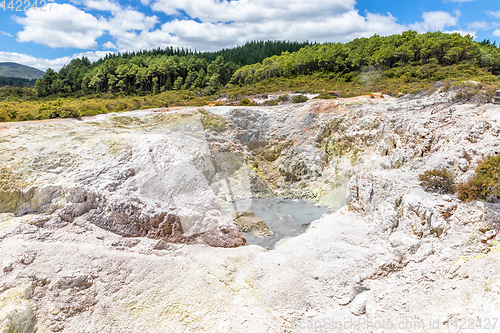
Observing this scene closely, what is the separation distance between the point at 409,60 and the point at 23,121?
57.1 m

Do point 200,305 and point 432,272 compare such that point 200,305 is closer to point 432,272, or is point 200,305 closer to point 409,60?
point 432,272

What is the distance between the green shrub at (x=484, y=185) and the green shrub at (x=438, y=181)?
1.62 ft

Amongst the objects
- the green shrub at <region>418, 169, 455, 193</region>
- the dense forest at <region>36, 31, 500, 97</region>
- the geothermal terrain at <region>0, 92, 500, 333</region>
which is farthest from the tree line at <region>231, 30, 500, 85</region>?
the green shrub at <region>418, 169, 455, 193</region>

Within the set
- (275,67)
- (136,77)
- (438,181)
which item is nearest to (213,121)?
(438,181)

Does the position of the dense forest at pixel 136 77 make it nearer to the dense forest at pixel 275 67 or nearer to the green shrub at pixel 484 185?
the dense forest at pixel 275 67

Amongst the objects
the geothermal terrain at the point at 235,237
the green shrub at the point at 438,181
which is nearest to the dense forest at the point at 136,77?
the geothermal terrain at the point at 235,237

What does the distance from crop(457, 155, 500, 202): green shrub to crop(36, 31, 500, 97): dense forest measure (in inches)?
1530

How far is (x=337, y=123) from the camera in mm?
22812

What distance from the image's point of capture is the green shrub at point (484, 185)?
9430 millimetres

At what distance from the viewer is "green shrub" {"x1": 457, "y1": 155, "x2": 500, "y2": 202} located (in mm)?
9430

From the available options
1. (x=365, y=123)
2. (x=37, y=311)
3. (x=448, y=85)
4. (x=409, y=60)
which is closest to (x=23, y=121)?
(x=37, y=311)

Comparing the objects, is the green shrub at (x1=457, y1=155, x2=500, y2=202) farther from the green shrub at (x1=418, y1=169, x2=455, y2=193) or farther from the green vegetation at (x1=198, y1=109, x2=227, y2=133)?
the green vegetation at (x1=198, y1=109, x2=227, y2=133)

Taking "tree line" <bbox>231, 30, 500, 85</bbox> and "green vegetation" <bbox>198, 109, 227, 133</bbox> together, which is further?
"tree line" <bbox>231, 30, 500, 85</bbox>

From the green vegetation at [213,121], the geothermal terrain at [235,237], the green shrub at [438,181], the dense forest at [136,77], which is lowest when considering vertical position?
the geothermal terrain at [235,237]
